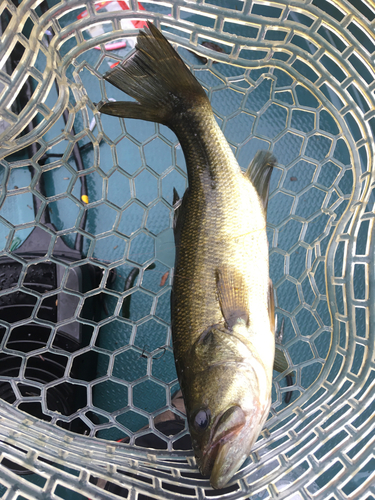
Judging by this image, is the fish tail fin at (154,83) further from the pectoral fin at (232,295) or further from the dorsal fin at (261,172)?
the pectoral fin at (232,295)

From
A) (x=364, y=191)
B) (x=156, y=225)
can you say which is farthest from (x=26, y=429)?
(x=364, y=191)

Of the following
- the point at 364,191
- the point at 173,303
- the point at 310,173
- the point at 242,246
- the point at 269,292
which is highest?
the point at 310,173

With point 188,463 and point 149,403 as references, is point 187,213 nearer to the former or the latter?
point 188,463

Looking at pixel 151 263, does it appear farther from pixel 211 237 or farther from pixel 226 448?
pixel 226 448

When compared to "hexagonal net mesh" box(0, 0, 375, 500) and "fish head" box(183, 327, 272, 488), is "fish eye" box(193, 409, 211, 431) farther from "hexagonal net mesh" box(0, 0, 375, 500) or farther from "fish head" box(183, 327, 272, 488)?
"hexagonal net mesh" box(0, 0, 375, 500)

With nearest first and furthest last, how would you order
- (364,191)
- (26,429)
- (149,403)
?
(26,429) → (364,191) → (149,403)

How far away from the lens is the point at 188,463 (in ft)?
3.77

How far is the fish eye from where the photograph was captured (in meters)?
0.92

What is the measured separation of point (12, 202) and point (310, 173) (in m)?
1.65

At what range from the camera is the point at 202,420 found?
927mm

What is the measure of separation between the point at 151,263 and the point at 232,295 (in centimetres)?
58

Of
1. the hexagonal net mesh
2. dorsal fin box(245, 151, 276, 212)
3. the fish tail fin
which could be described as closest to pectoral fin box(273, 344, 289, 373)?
the hexagonal net mesh

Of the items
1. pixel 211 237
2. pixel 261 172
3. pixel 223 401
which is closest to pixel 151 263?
pixel 211 237

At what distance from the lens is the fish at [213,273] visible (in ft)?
3.03
